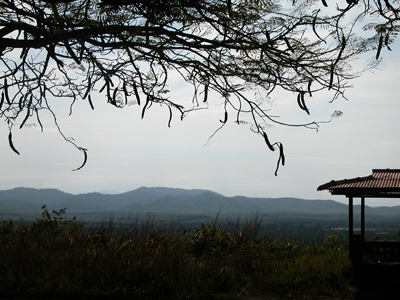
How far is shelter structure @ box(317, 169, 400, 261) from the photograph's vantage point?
25.1 ft

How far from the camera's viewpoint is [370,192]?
798 centimetres

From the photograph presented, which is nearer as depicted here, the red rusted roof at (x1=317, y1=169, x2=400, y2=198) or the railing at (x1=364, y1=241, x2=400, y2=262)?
the red rusted roof at (x1=317, y1=169, x2=400, y2=198)

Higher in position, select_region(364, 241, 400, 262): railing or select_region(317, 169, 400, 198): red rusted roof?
select_region(317, 169, 400, 198): red rusted roof

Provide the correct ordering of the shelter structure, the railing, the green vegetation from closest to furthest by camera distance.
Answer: the green vegetation → the shelter structure → the railing

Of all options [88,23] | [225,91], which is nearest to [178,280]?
[225,91]

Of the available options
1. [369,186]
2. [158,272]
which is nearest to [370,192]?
[369,186]

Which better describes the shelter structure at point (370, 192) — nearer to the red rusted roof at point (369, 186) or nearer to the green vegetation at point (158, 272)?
the red rusted roof at point (369, 186)

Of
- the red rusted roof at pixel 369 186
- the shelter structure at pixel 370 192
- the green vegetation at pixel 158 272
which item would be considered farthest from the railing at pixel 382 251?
the red rusted roof at pixel 369 186

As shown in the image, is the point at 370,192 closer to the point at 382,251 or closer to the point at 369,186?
the point at 369,186

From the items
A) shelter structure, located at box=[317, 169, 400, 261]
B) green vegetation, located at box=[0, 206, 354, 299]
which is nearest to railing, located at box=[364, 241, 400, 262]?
shelter structure, located at box=[317, 169, 400, 261]

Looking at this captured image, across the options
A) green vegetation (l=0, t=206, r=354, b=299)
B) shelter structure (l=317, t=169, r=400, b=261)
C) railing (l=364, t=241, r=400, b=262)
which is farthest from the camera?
railing (l=364, t=241, r=400, b=262)

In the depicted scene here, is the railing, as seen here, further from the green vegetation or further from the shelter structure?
the green vegetation

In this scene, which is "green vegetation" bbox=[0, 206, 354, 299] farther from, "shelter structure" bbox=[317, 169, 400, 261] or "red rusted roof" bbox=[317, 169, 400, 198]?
"red rusted roof" bbox=[317, 169, 400, 198]

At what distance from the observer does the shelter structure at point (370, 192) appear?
25.1 feet
